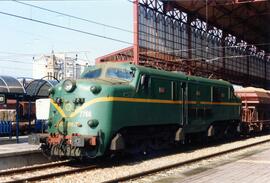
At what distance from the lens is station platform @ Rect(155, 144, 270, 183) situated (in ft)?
37.0

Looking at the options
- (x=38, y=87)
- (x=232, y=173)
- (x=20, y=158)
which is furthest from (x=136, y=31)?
(x=232, y=173)

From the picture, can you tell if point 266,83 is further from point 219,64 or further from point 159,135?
point 159,135

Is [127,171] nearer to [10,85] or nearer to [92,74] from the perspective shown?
[92,74]

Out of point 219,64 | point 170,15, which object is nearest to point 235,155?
point 170,15

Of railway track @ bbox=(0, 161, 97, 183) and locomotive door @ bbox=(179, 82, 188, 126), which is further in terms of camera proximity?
locomotive door @ bbox=(179, 82, 188, 126)

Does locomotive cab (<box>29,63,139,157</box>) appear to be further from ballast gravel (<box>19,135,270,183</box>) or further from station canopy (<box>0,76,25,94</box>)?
station canopy (<box>0,76,25,94</box>)

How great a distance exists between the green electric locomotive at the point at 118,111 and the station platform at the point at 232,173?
251cm

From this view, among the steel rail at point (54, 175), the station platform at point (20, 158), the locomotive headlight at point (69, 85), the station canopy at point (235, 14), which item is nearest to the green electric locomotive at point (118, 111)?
the locomotive headlight at point (69, 85)

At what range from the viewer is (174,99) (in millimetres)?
16953

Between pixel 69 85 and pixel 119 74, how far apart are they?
1.82 m

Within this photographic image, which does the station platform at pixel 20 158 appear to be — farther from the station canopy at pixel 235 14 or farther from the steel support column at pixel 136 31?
the station canopy at pixel 235 14

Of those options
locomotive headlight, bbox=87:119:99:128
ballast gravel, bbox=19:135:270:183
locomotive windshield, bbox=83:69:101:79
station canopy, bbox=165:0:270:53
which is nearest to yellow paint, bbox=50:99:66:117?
locomotive headlight, bbox=87:119:99:128

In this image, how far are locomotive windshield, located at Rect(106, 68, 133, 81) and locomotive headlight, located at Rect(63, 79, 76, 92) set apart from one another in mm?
1410

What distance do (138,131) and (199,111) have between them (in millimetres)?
4768
